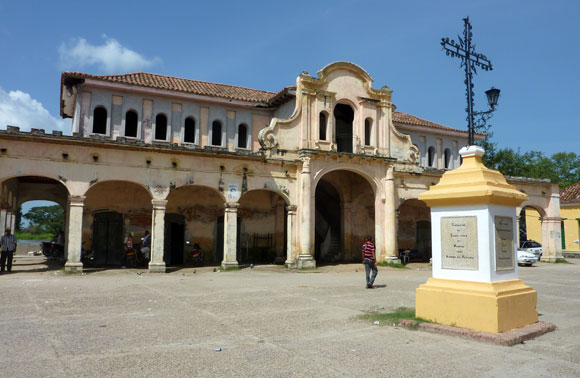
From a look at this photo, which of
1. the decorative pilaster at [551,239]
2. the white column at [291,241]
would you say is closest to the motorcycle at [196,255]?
the white column at [291,241]

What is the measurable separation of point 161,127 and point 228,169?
588 cm

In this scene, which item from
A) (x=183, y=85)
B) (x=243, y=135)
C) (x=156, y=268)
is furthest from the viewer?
(x=243, y=135)

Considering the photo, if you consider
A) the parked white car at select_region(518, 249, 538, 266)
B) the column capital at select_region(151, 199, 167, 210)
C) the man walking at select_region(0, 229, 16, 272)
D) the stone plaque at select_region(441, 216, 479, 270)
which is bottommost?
the parked white car at select_region(518, 249, 538, 266)

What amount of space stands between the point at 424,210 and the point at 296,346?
22907 mm

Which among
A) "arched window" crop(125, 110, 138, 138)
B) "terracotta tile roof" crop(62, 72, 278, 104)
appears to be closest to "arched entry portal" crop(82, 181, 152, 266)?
"arched window" crop(125, 110, 138, 138)

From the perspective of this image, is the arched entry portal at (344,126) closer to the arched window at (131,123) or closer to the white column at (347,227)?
the white column at (347,227)

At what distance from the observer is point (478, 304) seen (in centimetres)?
651

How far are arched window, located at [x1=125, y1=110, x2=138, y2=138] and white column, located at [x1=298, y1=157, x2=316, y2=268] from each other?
28.7 feet

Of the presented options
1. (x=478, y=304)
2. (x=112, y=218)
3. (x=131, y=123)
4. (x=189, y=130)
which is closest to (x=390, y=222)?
(x=189, y=130)

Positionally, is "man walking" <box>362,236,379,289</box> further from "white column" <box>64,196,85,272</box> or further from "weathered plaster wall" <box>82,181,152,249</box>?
"weathered plaster wall" <box>82,181,152,249</box>

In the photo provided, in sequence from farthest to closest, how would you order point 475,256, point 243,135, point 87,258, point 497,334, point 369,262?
point 243,135, point 87,258, point 369,262, point 475,256, point 497,334

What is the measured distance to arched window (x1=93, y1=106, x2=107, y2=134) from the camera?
21.2 m

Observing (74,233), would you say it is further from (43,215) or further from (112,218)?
(43,215)

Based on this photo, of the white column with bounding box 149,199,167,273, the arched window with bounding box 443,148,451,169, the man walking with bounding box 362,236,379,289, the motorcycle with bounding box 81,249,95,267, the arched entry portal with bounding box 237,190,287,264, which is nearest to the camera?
the man walking with bounding box 362,236,379,289
